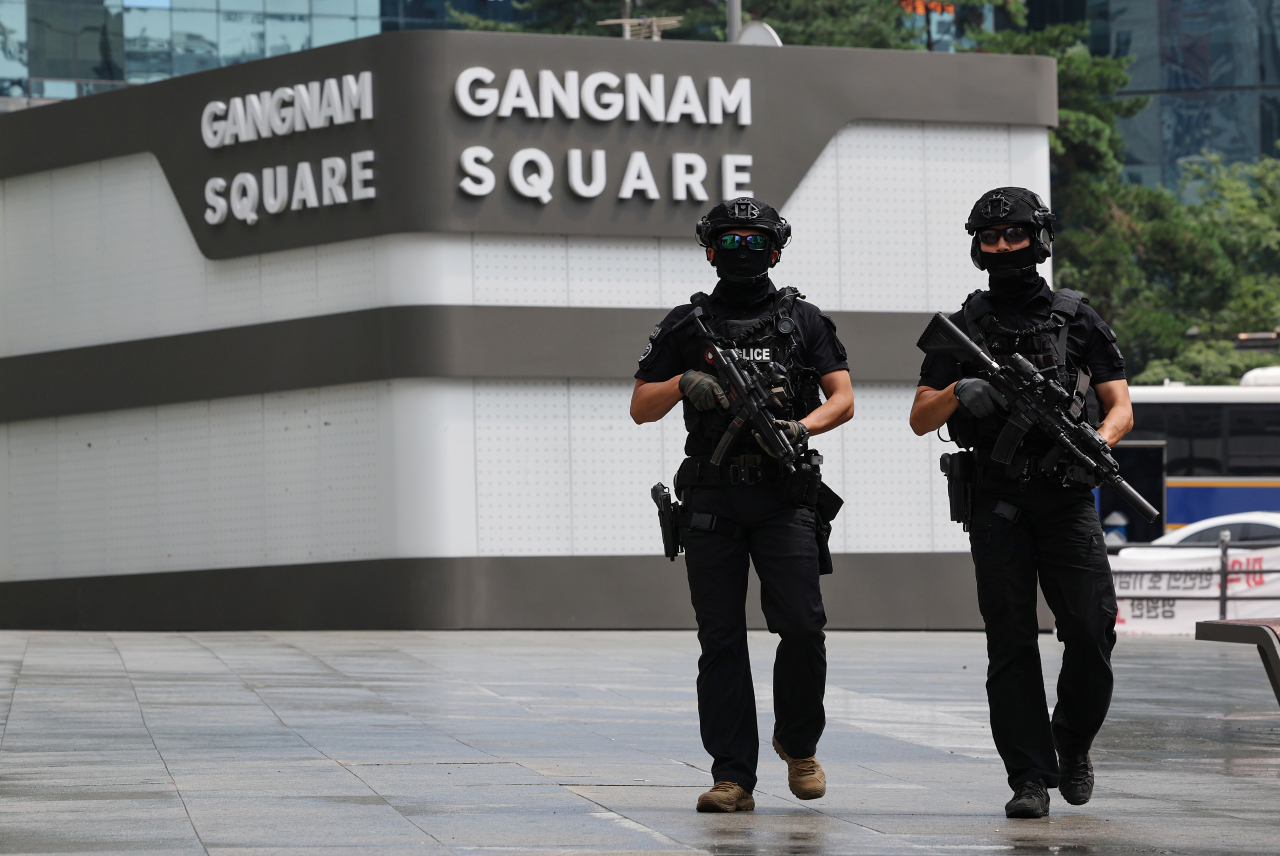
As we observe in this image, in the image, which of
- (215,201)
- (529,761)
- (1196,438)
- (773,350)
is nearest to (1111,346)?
(773,350)

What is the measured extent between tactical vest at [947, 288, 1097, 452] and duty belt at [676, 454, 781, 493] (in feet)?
2.18

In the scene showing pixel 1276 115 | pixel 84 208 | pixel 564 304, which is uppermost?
pixel 1276 115

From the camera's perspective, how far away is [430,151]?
17062 millimetres

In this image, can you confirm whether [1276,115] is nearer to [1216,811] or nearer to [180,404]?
[180,404]

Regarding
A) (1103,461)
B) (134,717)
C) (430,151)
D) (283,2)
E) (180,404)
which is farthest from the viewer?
(283,2)

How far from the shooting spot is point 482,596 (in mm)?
17000

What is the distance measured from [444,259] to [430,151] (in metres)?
1.07

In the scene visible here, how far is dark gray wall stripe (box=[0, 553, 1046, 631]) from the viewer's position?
1695cm

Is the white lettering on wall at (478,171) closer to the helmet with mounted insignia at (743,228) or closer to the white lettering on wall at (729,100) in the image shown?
the white lettering on wall at (729,100)

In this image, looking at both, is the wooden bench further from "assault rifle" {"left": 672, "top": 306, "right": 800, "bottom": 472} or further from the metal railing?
the metal railing

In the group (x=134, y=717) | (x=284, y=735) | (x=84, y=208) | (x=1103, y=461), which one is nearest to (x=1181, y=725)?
(x=1103, y=461)

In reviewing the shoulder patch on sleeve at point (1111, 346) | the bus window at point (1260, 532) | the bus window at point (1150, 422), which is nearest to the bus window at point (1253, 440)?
the bus window at point (1150, 422)

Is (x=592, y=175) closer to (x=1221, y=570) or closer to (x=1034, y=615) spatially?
(x=1221, y=570)

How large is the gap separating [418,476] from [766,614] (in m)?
11.1
